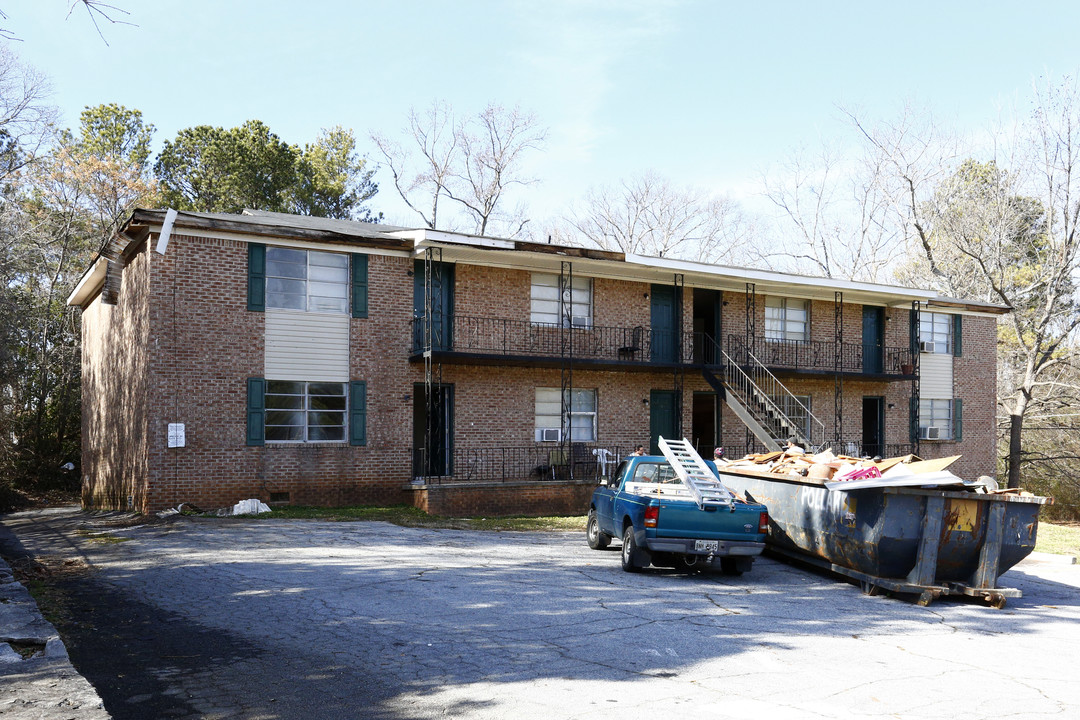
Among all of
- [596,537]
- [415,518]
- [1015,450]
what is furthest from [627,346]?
[1015,450]

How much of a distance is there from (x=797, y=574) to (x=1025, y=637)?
12.4 feet

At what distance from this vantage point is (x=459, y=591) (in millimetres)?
9859

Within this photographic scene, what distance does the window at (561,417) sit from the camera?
72.8ft

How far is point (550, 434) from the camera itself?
22.2m

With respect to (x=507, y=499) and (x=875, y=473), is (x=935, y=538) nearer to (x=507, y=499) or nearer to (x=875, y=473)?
(x=875, y=473)

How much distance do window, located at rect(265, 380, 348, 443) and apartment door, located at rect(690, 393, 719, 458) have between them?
11049mm

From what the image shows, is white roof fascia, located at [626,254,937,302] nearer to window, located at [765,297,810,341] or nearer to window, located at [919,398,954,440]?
window, located at [765,297,810,341]

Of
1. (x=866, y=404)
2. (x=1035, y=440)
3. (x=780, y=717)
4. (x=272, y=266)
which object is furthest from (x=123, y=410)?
(x=1035, y=440)

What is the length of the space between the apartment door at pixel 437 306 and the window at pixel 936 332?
630 inches

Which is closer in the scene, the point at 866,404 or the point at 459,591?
the point at 459,591

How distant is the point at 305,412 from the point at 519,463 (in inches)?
211

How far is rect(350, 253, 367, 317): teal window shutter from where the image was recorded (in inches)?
777

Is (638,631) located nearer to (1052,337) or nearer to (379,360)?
(379,360)

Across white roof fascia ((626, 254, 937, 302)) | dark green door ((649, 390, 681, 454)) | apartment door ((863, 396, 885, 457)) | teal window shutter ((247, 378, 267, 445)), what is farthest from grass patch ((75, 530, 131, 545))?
apartment door ((863, 396, 885, 457))
